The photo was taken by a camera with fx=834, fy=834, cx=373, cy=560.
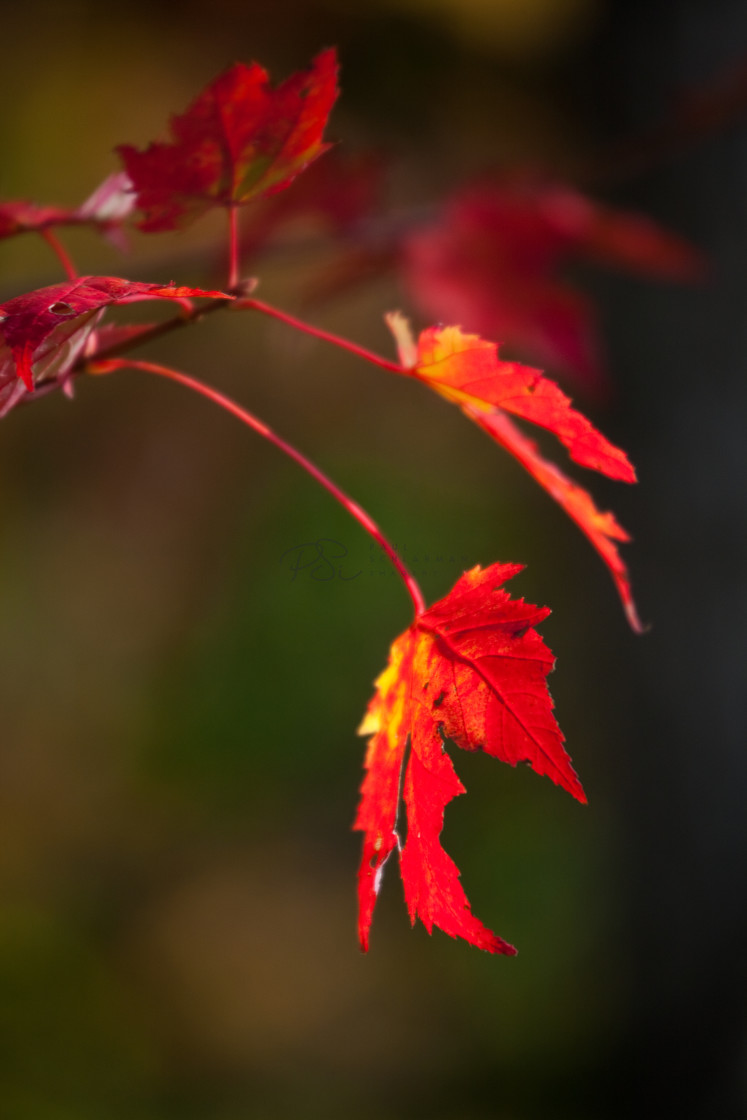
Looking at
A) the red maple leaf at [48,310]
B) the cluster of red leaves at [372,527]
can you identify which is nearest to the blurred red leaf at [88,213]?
the cluster of red leaves at [372,527]

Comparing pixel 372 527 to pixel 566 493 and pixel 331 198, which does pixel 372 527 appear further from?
pixel 331 198

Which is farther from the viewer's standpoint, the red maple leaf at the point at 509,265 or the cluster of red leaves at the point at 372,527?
the red maple leaf at the point at 509,265

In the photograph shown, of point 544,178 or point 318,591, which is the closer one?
point 544,178

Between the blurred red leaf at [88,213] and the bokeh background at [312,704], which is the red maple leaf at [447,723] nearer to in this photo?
the blurred red leaf at [88,213]

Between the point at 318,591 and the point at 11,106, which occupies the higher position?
the point at 11,106

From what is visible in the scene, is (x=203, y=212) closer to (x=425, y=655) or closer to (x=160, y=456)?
(x=425, y=655)

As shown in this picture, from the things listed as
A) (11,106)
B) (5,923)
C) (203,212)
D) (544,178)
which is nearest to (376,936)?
(5,923)

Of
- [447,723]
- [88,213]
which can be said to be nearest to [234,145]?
[88,213]
